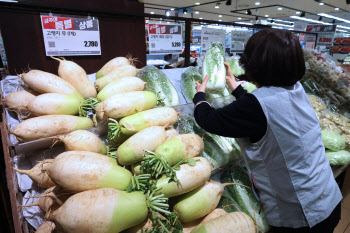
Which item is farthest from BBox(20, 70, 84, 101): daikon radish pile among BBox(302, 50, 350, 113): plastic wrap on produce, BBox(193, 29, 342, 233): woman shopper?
BBox(302, 50, 350, 113): plastic wrap on produce

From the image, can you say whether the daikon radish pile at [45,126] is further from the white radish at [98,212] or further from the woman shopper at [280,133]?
the woman shopper at [280,133]

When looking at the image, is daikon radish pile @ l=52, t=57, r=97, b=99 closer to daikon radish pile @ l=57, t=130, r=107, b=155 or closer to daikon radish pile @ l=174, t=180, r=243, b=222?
daikon radish pile @ l=57, t=130, r=107, b=155

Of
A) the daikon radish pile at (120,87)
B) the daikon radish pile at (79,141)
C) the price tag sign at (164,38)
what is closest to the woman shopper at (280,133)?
the daikon radish pile at (120,87)

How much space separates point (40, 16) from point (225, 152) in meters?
1.87

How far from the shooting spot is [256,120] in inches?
42.8

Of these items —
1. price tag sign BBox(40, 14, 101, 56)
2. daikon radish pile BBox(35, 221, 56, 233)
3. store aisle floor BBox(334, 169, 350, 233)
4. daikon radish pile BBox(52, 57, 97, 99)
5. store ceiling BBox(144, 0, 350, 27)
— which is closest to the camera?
daikon radish pile BBox(35, 221, 56, 233)

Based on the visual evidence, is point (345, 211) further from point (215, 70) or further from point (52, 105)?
point (52, 105)

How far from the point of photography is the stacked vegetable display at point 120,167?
87 cm

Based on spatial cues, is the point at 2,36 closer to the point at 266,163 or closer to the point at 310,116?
the point at 266,163

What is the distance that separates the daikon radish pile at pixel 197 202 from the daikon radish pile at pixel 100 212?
0.24 meters

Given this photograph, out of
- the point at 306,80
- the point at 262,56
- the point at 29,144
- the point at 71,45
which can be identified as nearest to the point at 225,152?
the point at 262,56

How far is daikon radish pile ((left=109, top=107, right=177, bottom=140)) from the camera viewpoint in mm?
1200

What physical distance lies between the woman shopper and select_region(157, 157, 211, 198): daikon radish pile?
22cm

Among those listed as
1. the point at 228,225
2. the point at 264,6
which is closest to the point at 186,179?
the point at 228,225
